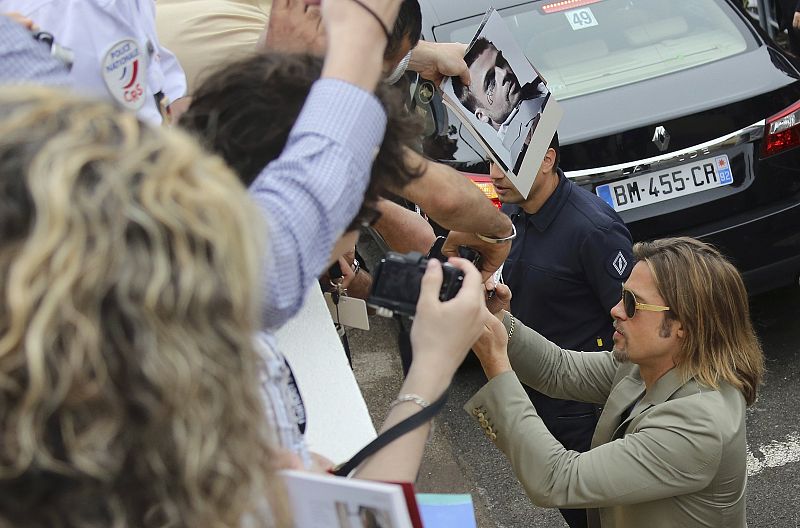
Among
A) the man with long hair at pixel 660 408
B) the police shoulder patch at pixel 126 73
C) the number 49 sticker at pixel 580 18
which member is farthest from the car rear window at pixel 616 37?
the police shoulder patch at pixel 126 73

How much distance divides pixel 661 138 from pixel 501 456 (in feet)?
5.00

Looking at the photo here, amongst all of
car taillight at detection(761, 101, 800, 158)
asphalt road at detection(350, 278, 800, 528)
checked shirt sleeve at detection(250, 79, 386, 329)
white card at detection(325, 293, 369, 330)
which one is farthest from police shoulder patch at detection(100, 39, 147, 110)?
car taillight at detection(761, 101, 800, 158)

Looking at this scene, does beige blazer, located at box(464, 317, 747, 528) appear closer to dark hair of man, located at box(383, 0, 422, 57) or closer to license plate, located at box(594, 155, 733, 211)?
dark hair of man, located at box(383, 0, 422, 57)

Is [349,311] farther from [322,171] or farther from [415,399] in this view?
[322,171]

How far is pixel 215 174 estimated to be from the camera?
0.99 metres

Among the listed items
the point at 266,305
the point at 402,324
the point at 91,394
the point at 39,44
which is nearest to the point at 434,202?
the point at 402,324

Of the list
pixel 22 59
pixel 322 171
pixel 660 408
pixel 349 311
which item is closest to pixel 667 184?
pixel 660 408

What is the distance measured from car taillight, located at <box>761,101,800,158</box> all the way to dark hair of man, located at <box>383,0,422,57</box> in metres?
2.43

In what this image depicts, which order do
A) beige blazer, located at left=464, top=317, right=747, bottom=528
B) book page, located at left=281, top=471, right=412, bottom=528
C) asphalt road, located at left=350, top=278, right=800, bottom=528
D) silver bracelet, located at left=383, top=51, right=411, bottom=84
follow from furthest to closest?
asphalt road, located at left=350, top=278, right=800, bottom=528
silver bracelet, located at left=383, top=51, right=411, bottom=84
beige blazer, located at left=464, top=317, right=747, bottom=528
book page, located at left=281, top=471, right=412, bottom=528

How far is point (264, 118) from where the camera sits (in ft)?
4.87

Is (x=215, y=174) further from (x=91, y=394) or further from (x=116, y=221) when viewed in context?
(x=91, y=394)

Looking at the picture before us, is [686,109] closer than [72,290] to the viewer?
No

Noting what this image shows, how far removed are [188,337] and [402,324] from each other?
3.04ft

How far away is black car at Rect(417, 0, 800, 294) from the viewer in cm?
440
